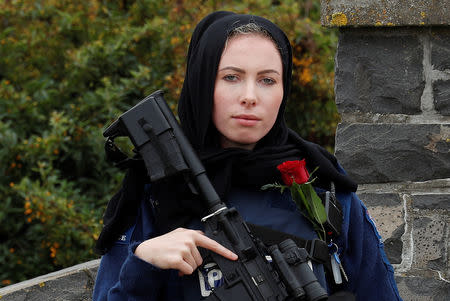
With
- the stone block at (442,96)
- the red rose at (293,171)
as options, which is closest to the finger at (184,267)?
the red rose at (293,171)

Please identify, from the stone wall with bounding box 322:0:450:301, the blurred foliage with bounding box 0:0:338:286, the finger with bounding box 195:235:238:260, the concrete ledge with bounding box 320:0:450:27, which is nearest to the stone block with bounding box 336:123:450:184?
the stone wall with bounding box 322:0:450:301

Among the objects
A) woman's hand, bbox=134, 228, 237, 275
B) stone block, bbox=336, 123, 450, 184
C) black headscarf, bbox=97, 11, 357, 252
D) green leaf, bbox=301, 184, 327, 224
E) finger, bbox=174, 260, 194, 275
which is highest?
black headscarf, bbox=97, 11, 357, 252

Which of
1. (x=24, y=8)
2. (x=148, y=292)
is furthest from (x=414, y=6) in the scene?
(x=24, y=8)

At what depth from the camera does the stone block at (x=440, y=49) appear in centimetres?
271

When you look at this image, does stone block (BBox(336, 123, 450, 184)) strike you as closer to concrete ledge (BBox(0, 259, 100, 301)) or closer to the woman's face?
the woman's face

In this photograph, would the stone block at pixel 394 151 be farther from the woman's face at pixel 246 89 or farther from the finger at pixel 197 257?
the finger at pixel 197 257

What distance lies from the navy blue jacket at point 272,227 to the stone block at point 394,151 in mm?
682

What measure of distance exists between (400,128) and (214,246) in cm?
126

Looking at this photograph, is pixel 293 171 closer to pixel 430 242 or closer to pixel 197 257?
pixel 197 257

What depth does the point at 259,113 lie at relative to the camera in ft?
6.48

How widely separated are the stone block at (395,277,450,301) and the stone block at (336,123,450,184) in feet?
1.32

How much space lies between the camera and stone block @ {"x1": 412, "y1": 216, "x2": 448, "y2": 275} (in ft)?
9.04

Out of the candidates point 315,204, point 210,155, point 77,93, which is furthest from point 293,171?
point 77,93

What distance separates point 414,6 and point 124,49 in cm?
238
